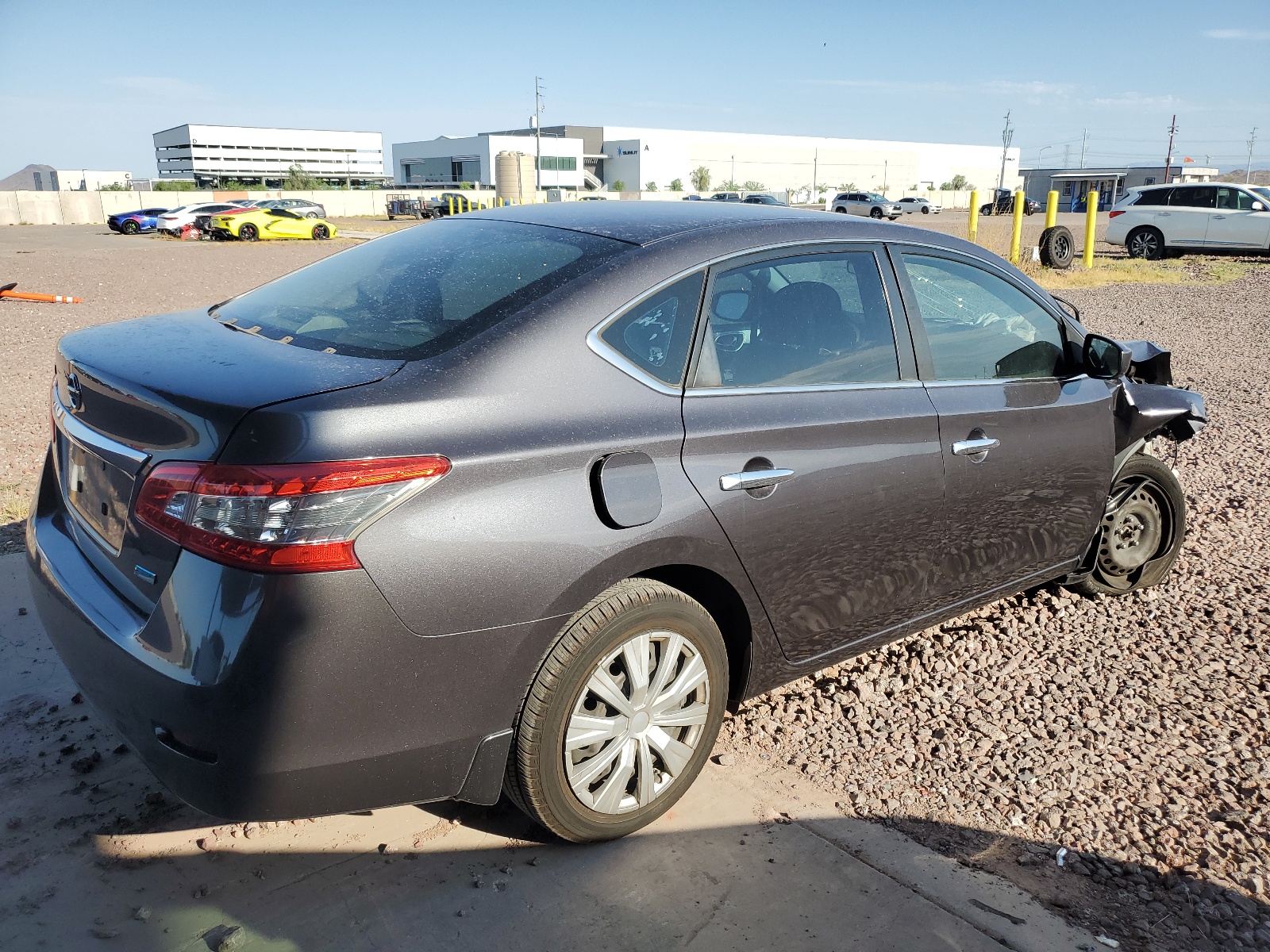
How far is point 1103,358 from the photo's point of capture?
13.0ft

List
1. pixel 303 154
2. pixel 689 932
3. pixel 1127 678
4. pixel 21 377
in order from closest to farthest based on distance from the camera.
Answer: pixel 689 932, pixel 1127 678, pixel 21 377, pixel 303 154

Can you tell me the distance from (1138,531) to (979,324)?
5.00 ft

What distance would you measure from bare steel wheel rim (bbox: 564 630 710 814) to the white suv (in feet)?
81.3

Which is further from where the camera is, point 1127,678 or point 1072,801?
point 1127,678

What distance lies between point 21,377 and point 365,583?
8.19 metres

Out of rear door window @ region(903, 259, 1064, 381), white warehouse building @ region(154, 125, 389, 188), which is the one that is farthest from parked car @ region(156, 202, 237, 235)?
white warehouse building @ region(154, 125, 389, 188)

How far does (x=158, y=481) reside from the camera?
2.21 meters

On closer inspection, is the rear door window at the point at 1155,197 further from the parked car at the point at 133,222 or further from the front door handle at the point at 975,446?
the parked car at the point at 133,222

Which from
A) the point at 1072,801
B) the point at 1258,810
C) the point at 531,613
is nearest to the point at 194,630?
the point at 531,613

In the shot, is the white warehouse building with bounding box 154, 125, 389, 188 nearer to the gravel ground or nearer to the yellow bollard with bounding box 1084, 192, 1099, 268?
the yellow bollard with bounding box 1084, 192, 1099, 268

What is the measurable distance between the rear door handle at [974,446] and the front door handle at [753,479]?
2.57 feet

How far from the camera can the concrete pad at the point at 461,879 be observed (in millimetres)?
2379

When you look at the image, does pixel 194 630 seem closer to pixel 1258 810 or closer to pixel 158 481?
pixel 158 481

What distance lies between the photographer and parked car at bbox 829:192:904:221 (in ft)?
189
